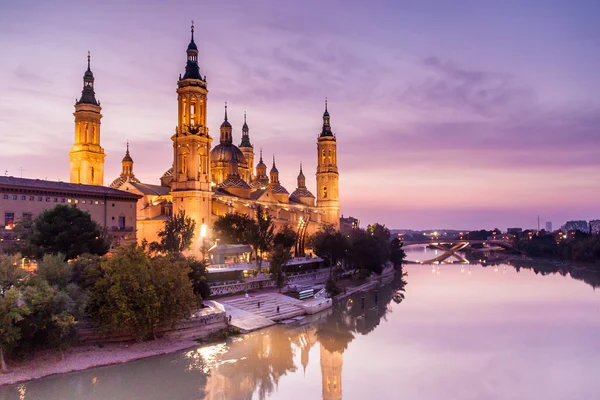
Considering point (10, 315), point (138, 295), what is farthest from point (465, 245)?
point (10, 315)

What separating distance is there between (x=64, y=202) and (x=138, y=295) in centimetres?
2305

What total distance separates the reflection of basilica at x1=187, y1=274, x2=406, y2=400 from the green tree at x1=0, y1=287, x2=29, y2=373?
870cm

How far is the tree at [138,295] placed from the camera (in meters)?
28.9

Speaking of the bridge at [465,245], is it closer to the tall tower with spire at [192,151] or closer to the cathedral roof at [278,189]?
the cathedral roof at [278,189]

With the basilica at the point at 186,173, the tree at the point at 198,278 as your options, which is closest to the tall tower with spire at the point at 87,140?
the basilica at the point at 186,173

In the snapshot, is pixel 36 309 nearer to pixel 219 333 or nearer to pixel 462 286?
pixel 219 333

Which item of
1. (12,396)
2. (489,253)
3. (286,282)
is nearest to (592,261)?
(489,253)

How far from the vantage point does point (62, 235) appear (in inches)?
1406

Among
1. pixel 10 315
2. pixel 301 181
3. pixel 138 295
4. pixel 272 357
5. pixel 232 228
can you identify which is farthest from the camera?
pixel 301 181

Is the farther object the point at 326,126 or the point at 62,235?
the point at 326,126

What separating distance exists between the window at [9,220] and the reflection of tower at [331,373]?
91.6 ft

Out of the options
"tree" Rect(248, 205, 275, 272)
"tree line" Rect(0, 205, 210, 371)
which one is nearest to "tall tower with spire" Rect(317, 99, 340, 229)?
"tree" Rect(248, 205, 275, 272)

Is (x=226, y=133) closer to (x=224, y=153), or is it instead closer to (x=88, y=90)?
(x=224, y=153)

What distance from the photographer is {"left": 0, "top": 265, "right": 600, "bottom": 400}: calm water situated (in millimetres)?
24844
